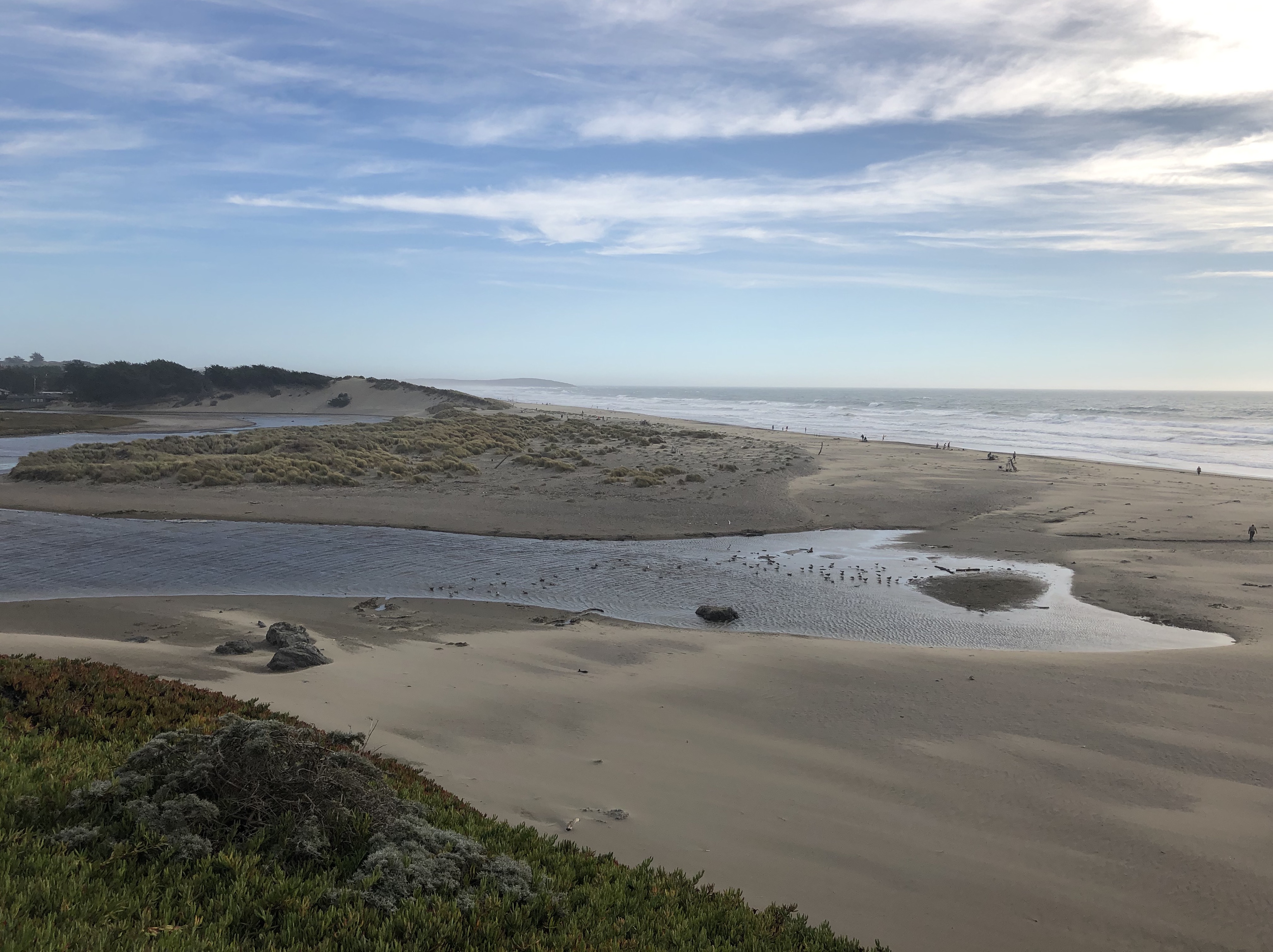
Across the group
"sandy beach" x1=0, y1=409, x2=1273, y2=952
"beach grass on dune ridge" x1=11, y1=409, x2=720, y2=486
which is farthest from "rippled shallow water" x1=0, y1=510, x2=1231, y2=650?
"beach grass on dune ridge" x1=11, y1=409, x2=720, y2=486

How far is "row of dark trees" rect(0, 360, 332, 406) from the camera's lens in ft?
248

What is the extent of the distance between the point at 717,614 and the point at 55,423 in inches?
2330

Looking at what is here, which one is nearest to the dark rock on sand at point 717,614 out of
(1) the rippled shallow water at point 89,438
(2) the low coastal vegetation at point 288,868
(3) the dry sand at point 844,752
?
(3) the dry sand at point 844,752

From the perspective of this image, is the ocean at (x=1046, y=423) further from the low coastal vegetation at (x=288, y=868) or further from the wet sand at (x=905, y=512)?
the low coastal vegetation at (x=288, y=868)

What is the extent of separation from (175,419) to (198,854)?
69.4 m

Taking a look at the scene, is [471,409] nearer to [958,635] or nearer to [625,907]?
[958,635]

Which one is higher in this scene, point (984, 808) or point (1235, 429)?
point (1235, 429)

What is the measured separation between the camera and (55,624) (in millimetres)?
12109

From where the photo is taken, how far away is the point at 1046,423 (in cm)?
7581

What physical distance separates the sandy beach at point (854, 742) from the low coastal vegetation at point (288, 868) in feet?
3.57

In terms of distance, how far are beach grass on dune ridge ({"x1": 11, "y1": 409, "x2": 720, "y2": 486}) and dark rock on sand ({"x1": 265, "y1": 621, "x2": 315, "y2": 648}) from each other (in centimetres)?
1683

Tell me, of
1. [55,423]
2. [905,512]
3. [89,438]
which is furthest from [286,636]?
[55,423]

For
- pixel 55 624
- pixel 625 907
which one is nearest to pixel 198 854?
pixel 625 907

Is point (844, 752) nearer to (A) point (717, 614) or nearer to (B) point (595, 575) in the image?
(A) point (717, 614)
